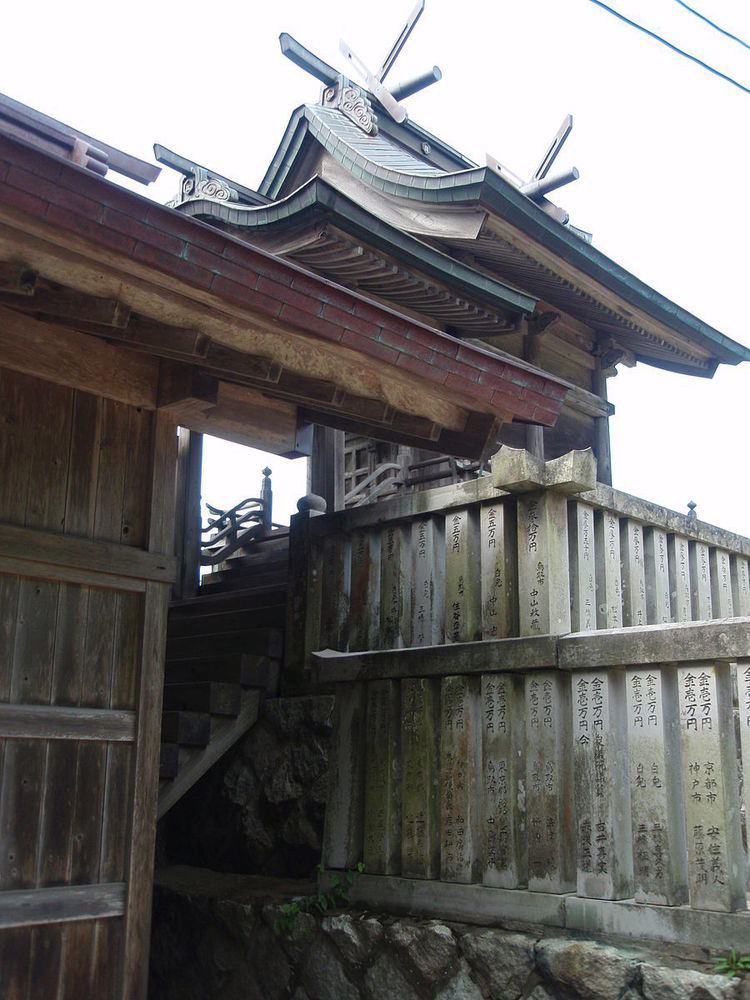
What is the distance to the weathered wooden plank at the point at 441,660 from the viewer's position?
5352 mm

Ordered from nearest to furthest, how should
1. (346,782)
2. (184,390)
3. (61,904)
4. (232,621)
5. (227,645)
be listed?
(61,904) < (184,390) < (346,782) < (227,645) < (232,621)

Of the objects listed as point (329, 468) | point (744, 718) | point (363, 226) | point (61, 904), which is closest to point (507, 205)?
point (363, 226)

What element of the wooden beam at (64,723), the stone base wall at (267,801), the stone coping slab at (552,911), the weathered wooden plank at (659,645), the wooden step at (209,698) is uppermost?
the weathered wooden plank at (659,645)

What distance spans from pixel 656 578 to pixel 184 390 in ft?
10.6

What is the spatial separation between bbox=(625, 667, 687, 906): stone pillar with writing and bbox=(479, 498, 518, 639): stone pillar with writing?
1128mm

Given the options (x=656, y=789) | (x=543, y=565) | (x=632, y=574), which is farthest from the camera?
(x=632, y=574)

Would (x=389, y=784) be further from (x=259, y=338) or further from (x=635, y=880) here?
(x=259, y=338)

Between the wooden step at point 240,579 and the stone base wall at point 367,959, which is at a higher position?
the wooden step at point 240,579

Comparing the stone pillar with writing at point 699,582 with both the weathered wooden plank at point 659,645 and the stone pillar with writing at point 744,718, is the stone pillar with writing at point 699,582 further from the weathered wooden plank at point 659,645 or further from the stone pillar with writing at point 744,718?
the stone pillar with writing at point 744,718

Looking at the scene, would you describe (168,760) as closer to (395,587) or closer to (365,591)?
(365,591)

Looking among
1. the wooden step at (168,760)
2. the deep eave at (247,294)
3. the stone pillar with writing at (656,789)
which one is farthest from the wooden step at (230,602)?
the stone pillar with writing at (656,789)

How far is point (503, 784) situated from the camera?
5.40 m

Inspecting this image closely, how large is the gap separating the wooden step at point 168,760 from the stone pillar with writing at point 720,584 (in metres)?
3.90

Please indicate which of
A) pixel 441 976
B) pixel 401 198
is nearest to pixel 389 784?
pixel 441 976
